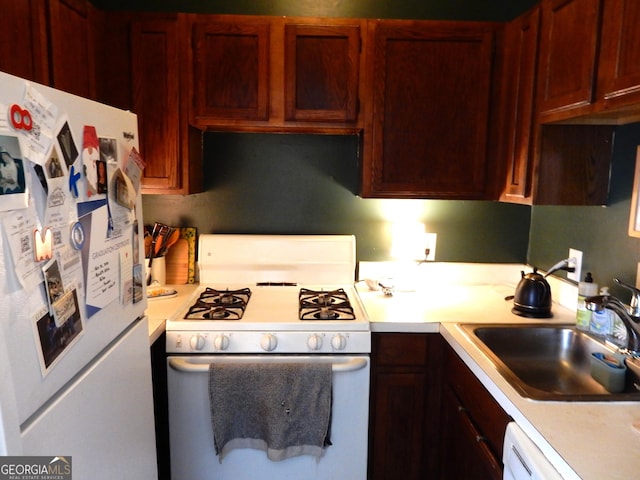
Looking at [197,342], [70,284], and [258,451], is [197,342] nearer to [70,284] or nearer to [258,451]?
[258,451]

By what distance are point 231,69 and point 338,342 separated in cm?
123

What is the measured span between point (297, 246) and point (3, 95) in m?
1.62

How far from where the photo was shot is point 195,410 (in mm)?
1746

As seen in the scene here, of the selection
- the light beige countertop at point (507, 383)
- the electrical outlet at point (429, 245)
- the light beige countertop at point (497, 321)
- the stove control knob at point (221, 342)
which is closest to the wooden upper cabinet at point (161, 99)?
the light beige countertop at point (497, 321)

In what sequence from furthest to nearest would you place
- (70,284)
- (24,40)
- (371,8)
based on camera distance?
(371,8)
(24,40)
(70,284)

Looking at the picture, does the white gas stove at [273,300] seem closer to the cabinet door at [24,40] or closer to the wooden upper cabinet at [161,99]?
the wooden upper cabinet at [161,99]

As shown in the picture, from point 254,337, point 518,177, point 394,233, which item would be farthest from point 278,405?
point 518,177

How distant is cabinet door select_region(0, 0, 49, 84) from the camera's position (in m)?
1.26

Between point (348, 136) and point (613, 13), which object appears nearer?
point (613, 13)

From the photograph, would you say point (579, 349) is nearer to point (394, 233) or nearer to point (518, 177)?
point (518, 177)

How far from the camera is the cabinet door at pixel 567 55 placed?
54.2 inches

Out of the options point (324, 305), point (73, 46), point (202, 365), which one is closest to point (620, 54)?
point (324, 305)

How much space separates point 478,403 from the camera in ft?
4.67

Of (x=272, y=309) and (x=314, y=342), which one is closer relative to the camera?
(x=314, y=342)
